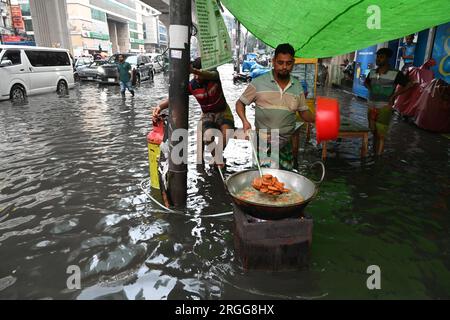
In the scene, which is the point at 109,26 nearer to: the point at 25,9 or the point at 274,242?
the point at 25,9

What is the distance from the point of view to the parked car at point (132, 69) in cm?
1903

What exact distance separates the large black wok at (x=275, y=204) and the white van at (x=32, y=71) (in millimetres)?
12502

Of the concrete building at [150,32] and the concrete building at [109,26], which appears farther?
the concrete building at [150,32]

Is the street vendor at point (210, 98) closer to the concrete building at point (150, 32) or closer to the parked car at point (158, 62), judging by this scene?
the parked car at point (158, 62)

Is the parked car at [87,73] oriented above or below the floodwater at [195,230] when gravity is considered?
above

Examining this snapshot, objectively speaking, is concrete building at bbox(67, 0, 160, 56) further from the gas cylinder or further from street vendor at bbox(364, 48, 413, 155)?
the gas cylinder

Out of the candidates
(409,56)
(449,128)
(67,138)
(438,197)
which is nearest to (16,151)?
(67,138)

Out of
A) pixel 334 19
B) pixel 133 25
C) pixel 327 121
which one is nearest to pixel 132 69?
pixel 334 19

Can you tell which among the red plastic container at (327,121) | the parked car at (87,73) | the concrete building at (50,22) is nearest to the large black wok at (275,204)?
the red plastic container at (327,121)

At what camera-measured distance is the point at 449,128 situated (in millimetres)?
7922

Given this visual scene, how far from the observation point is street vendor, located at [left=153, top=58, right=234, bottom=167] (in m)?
4.87

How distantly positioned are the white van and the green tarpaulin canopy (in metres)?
11.3

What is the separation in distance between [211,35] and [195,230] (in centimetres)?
227
